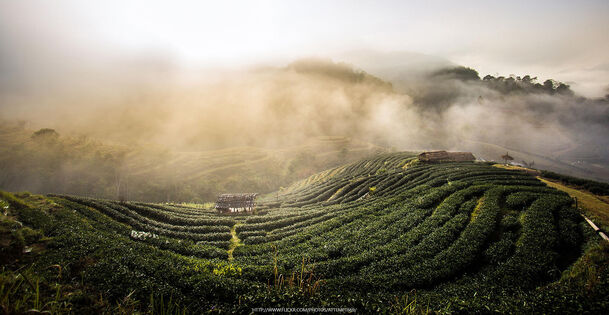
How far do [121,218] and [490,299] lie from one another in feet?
115

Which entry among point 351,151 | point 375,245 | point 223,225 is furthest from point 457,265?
point 351,151

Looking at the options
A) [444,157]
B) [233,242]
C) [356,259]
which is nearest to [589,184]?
[444,157]

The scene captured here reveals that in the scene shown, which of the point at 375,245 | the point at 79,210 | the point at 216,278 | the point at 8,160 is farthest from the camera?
the point at 8,160

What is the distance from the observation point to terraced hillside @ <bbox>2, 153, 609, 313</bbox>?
9.57m

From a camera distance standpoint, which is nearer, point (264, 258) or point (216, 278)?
point (216, 278)

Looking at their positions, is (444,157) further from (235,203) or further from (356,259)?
(235,203)

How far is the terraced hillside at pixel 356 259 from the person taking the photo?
957 centimetres

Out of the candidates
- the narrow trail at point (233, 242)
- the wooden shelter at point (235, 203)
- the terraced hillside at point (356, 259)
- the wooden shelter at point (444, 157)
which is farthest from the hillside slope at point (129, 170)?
the wooden shelter at point (444, 157)

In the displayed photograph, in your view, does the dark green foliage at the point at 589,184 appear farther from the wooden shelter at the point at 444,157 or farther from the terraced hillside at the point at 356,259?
the wooden shelter at the point at 444,157

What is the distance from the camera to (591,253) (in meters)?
13.5

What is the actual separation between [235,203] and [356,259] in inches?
1237

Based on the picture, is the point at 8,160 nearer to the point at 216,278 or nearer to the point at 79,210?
the point at 79,210

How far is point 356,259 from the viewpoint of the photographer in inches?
653

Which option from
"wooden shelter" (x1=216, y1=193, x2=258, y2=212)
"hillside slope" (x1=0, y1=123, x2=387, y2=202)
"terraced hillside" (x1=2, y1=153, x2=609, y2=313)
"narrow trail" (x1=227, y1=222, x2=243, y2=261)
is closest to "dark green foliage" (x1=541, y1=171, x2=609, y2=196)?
"terraced hillside" (x1=2, y1=153, x2=609, y2=313)
